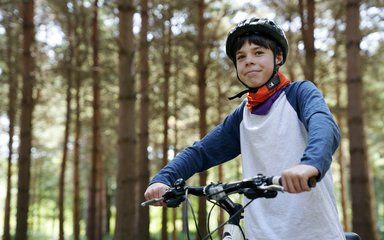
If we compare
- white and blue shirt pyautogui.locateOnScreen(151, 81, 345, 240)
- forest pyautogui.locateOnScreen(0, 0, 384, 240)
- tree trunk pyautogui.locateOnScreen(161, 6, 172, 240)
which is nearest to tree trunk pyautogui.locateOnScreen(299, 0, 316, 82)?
forest pyautogui.locateOnScreen(0, 0, 384, 240)

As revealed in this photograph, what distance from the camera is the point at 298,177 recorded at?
169 cm

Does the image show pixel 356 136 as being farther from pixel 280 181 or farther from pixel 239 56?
pixel 280 181

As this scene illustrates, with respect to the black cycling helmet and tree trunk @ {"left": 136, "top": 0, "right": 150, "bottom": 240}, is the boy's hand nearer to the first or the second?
the black cycling helmet

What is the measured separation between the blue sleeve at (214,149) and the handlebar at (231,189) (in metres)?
0.36

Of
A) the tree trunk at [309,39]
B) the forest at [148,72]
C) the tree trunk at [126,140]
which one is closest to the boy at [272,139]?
the forest at [148,72]

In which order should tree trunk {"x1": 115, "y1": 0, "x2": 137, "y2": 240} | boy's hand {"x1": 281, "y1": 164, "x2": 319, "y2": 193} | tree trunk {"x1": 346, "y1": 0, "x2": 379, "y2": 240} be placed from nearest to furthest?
boy's hand {"x1": 281, "y1": 164, "x2": 319, "y2": 193}, tree trunk {"x1": 115, "y1": 0, "x2": 137, "y2": 240}, tree trunk {"x1": 346, "y1": 0, "x2": 379, "y2": 240}

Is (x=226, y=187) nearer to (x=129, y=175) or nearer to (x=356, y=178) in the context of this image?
(x=129, y=175)

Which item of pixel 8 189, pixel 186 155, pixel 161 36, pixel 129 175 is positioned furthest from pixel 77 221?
pixel 186 155

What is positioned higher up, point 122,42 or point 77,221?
point 122,42

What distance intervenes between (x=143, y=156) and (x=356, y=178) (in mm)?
6587

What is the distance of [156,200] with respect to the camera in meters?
2.27

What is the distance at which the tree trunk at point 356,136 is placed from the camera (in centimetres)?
851

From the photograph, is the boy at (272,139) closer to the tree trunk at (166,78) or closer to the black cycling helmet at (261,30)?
the black cycling helmet at (261,30)

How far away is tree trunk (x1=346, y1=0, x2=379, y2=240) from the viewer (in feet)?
27.9
